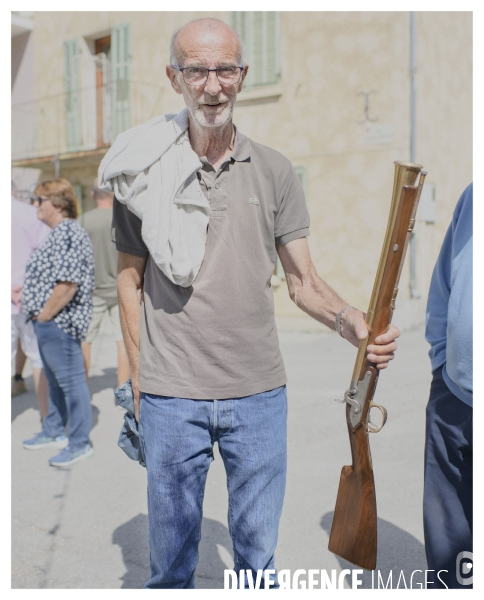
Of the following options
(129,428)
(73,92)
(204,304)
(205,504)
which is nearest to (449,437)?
(204,304)

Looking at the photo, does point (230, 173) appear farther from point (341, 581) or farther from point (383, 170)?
point (383, 170)

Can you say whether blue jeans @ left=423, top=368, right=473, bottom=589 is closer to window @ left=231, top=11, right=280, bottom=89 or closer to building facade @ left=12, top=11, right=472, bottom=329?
building facade @ left=12, top=11, right=472, bottom=329

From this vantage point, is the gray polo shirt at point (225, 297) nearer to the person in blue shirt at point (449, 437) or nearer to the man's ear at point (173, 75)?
the man's ear at point (173, 75)

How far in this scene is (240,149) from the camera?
7.27ft

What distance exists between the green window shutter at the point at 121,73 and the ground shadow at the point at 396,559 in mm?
11923

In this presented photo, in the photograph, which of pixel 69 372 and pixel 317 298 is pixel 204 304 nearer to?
pixel 317 298

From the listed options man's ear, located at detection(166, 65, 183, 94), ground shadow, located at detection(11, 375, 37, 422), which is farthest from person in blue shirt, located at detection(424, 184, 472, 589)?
ground shadow, located at detection(11, 375, 37, 422)

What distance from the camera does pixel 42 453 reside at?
16.4 ft

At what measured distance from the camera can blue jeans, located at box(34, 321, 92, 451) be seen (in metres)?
4.63

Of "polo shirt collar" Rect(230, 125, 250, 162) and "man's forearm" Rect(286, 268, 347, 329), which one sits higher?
"polo shirt collar" Rect(230, 125, 250, 162)

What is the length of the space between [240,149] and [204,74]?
0.26 meters

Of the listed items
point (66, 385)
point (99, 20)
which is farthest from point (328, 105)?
point (66, 385)

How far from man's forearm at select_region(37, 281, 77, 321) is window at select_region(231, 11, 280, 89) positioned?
8.22 m

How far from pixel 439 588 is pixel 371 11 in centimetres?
A: 1025
